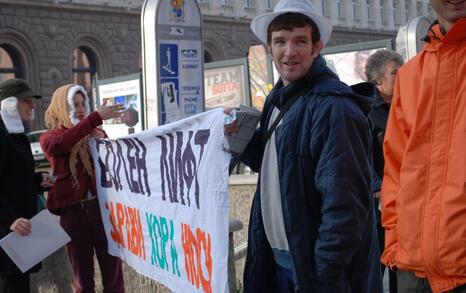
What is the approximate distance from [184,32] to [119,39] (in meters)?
27.8

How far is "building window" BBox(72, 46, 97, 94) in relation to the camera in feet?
102

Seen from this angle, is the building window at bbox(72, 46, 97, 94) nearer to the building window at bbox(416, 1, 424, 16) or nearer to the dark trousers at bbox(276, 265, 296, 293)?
the dark trousers at bbox(276, 265, 296, 293)

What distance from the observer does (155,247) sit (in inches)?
180

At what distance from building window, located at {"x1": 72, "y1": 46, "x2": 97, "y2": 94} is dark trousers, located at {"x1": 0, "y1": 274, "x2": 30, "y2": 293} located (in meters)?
26.7

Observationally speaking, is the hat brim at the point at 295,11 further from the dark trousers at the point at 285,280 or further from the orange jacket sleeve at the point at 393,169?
the dark trousers at the point at 285,280

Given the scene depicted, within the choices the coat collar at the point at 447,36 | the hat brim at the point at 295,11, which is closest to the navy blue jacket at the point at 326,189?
the hat brim at the point at 295,11

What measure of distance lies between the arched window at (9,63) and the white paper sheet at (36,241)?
2473 centimetres

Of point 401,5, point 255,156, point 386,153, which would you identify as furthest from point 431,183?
point 401,5

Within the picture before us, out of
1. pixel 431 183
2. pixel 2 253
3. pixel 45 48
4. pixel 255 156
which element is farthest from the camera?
pixel 45 48

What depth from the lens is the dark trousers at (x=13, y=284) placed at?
477 cm

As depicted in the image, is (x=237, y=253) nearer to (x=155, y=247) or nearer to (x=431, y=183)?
(x=155, y=247)

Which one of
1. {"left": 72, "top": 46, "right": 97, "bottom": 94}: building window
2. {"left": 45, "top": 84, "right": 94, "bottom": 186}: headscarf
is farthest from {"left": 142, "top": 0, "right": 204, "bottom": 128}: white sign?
{"left": 72, "top": 46, "right": 97, "bottom": 94}: building window

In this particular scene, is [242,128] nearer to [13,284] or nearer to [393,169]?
[393,169]

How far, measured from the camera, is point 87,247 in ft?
16.9
